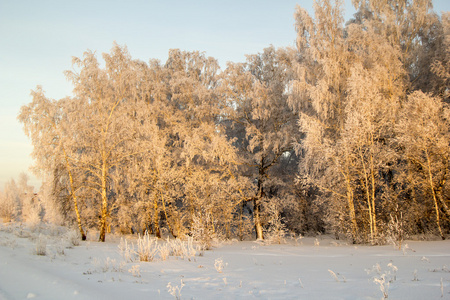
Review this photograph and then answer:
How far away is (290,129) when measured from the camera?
51.0 ft

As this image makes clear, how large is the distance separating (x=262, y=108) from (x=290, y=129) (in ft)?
6.67

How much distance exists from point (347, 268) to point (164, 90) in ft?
52.5

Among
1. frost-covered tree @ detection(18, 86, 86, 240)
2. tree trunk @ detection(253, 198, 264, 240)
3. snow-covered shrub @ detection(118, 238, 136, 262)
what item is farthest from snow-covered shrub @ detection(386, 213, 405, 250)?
frost-covered tree @ detection(18, 86, 86, 240)

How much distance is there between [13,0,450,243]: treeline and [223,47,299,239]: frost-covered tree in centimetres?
9

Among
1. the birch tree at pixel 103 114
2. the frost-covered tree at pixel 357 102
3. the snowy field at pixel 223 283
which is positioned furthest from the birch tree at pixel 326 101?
the birch tree at pixel 103 114

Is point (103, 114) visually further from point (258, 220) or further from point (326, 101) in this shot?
point (326, 101)

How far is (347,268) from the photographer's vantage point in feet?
17.1

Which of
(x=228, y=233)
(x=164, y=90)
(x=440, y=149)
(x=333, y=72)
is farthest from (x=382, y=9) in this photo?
(x=228, y=233)

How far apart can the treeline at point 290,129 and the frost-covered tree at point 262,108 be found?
88 mm

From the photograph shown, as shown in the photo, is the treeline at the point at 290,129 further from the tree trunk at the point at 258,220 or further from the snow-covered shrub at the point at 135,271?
the snow-covered shrub at the point at 135,271

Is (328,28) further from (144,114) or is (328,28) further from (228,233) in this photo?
(228,233)

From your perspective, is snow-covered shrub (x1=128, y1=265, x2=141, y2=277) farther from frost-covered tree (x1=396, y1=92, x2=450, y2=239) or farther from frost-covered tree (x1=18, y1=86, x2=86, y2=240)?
frost-covered tree (x1=396, y1=92, x2=450, y2=239)

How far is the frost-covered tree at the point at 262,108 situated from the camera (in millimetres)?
15445

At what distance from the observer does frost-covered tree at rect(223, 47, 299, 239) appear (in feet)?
50.7
